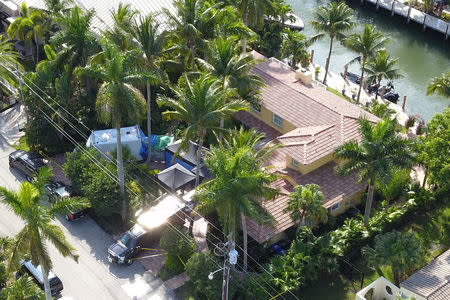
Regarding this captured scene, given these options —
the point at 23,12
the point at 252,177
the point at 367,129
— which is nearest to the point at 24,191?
the point at 252,177

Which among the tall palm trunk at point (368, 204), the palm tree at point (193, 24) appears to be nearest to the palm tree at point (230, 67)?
the palm tree at point (193, 24)

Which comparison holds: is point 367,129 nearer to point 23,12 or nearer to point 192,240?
point 192,240

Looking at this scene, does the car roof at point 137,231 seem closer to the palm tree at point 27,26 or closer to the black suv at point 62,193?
the black suv at point 62,193

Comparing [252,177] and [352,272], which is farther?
[352,272]

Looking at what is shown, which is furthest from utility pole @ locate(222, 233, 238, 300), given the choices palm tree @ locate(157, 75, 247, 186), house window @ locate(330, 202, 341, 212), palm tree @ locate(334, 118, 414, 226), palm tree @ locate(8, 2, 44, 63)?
palm tree @ locate(8, 2, 44, 63)

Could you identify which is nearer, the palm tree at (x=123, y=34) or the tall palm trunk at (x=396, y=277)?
the tall palm trunk at (x=396, y=277)

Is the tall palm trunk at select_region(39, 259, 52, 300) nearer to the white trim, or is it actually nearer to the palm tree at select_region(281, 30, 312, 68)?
the white trim

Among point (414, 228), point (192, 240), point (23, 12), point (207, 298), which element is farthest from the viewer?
point (23, 12)
